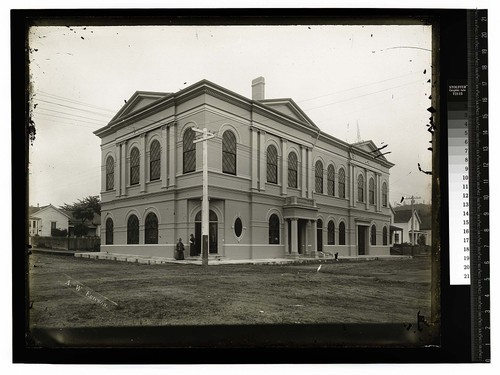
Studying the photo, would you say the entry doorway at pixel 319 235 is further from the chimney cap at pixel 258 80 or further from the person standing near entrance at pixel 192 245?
the chimney cap at pixel 258 80

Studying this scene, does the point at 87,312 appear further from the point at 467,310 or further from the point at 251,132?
the point at 467,310

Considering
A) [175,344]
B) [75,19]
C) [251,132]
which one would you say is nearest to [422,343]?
[175,344]

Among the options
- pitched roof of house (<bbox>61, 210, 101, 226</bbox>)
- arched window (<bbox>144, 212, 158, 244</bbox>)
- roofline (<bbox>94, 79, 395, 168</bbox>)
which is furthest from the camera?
arched window (<bbox>144, 212, 158, 244</bbox>)

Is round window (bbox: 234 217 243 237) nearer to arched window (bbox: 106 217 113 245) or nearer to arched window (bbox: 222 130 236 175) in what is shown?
arched window (bbox: 222 130 236 175)

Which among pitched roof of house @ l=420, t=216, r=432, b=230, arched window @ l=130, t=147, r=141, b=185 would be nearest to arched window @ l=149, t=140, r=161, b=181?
arched window @ l=130, t=147, r=141, b=185

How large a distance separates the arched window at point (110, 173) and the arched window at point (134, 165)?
197 millimetres

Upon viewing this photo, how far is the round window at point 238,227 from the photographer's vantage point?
198 inches

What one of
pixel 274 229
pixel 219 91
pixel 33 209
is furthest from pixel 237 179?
pixel 33 209

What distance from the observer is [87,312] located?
4777 mm

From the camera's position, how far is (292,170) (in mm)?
5250

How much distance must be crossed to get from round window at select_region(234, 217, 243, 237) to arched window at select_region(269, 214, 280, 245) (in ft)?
1.13

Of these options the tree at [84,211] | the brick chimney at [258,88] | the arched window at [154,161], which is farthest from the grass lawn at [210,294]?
the brick chimney at [258,88]

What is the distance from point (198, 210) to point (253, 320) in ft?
4.19

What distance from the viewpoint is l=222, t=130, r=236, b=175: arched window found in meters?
4.95
